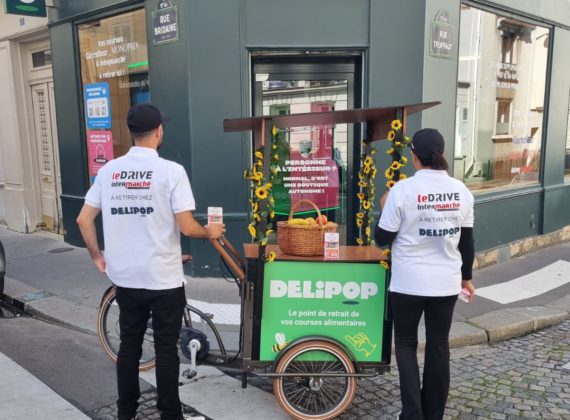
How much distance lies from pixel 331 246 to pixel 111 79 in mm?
5180

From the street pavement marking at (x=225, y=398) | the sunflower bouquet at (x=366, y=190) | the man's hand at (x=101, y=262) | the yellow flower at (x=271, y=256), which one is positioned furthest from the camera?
the sunflower bouquet at (x=366, y=190)

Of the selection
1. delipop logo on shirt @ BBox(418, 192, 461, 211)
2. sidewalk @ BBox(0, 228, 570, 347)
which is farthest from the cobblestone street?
delipop logo on shirt @ BBox(418, 192, 461, 211)

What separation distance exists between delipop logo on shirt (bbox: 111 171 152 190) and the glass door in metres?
3.34

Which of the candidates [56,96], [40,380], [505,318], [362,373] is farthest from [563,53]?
[40,380]

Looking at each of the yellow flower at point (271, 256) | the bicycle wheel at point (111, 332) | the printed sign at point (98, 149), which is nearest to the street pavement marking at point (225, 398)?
the bicycle wheel at point (111, 332)

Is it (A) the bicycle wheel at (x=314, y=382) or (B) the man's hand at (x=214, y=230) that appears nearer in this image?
(B) the man's hand at (x=214, y=230)

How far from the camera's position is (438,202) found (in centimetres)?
287

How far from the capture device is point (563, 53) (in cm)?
825

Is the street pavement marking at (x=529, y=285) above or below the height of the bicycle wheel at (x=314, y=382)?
below

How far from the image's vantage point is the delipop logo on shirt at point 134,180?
9.31 ft

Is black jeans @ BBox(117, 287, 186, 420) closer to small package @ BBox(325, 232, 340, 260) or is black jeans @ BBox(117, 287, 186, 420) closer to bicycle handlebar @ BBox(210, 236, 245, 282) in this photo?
bicycle handlebar @ BBox(210, 236, 245, 282)

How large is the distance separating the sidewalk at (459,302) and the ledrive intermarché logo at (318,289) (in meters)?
1.81

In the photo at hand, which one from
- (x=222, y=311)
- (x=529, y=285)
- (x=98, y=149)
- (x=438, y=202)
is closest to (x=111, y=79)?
(x=98, y=149)

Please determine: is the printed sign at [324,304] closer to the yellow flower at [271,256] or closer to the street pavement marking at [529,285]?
the yellow flower at [271,256]
